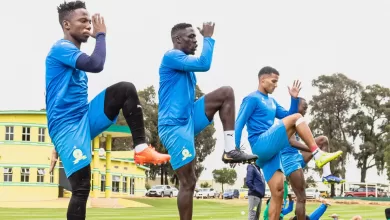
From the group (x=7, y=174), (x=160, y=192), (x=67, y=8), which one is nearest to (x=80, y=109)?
(x=67, y=8)

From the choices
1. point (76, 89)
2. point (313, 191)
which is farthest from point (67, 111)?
point (313, 191)

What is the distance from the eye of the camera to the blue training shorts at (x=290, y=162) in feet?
34.1

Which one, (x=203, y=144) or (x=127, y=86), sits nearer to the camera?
(x=127, y=86)

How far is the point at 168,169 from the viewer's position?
79.7 m

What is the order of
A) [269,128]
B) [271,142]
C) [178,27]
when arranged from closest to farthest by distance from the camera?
[178,27] < [271,142] < [269,128]

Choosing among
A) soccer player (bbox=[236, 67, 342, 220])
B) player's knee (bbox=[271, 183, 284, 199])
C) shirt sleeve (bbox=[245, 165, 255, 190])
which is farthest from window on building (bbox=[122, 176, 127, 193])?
player's knee (bbox=[271, 183, 284, 199])

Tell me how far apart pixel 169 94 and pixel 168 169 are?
72880mm

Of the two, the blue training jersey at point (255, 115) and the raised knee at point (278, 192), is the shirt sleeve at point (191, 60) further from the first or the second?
the raised knee at point (278, 192)

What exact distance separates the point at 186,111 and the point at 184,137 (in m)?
0.32

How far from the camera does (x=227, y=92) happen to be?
22.8 feet

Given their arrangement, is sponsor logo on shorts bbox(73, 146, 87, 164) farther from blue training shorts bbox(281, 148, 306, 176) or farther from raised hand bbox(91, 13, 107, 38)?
blue training shorts bbox(281, 148, 306, 176)

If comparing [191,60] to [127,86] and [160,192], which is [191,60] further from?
[160,192]

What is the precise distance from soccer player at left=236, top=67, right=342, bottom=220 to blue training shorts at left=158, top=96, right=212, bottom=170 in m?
1.42

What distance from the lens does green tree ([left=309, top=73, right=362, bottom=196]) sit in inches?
2931
